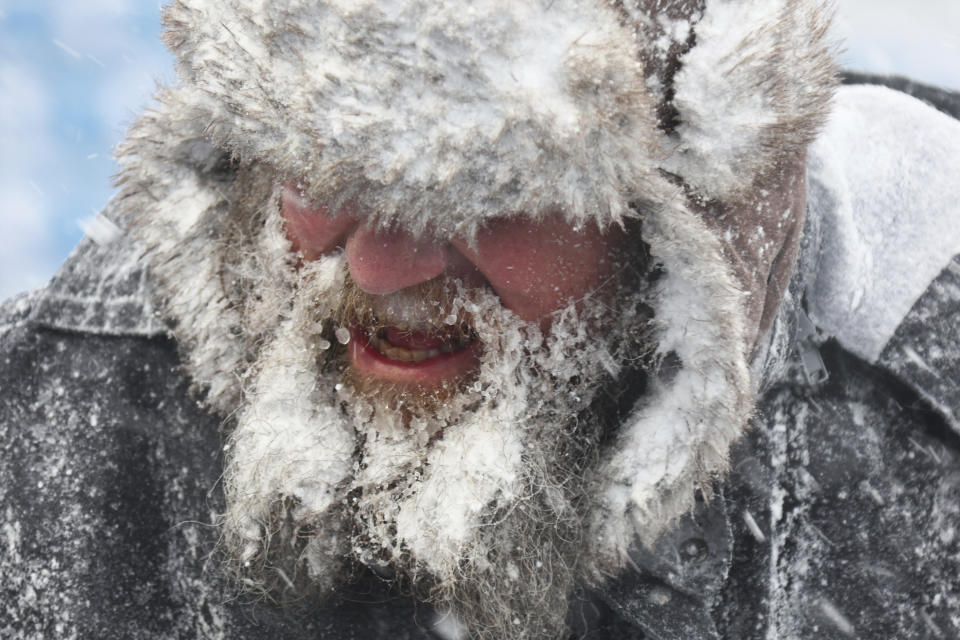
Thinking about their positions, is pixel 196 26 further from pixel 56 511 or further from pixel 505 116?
pixel 56 511

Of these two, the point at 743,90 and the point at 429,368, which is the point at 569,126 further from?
the point at 429,368

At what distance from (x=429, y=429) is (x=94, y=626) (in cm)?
74

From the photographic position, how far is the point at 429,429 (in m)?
1.23

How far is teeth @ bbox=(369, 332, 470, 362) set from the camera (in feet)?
4.03

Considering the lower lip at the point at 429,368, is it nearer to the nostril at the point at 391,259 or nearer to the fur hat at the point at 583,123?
the nostril at the point at 391,259

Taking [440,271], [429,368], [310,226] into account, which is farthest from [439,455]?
[310,226]

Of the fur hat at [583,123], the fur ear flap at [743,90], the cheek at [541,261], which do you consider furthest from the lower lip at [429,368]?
the fur ear flap at [743,90]

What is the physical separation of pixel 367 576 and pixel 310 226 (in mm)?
637

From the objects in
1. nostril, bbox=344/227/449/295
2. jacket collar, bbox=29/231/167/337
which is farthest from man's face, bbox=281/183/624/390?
jacket collar, bbox=29/231/167/337

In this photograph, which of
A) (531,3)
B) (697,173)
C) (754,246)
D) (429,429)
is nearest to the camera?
(531,3)

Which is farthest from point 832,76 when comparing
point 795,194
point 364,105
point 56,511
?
point 56,511

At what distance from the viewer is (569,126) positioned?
830 mm

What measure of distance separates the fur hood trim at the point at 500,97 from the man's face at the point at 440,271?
0.12 metres

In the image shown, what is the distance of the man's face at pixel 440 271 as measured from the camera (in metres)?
1.09
